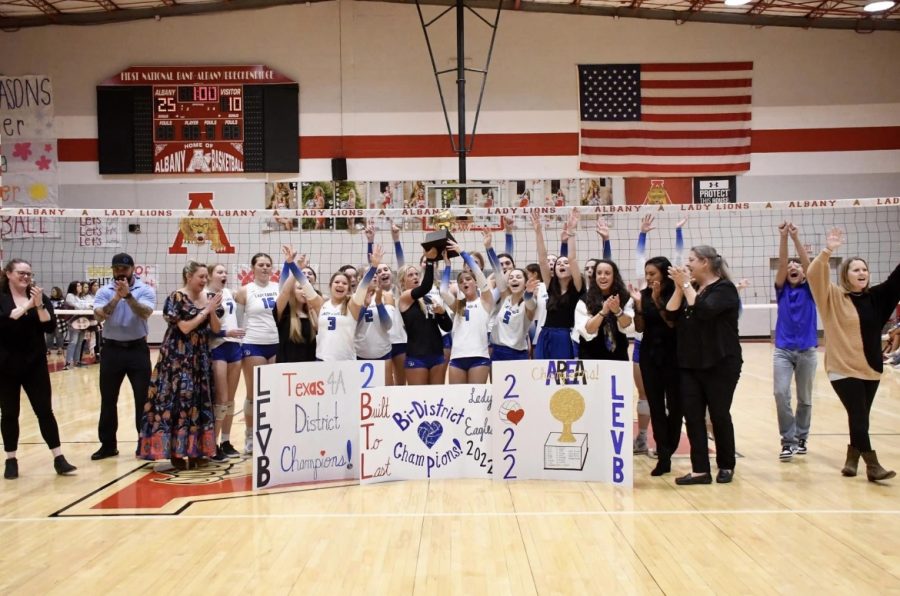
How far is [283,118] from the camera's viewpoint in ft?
60.6

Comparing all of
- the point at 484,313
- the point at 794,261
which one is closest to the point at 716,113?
the point at 794,261

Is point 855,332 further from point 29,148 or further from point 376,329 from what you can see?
point 29,148

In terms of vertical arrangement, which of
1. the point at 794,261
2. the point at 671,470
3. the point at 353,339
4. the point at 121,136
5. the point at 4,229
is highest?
the point at 121,136

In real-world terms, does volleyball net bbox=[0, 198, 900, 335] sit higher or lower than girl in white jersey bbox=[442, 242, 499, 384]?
higher

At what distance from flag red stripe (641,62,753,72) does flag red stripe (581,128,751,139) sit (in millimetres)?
1517

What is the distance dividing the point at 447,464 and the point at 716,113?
1508cm

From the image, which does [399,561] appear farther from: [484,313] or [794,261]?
[794,261]

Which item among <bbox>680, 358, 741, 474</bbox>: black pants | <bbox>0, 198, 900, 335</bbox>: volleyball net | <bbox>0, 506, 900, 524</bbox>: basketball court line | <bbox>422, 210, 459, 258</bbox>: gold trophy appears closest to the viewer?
<bbox>0, 506, 900, 524</bbox>: basketball court line

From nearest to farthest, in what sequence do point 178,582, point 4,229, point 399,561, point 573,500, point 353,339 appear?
point 178,582 → point 399,561 → point 573,500 → point 353,339 → point 4,229

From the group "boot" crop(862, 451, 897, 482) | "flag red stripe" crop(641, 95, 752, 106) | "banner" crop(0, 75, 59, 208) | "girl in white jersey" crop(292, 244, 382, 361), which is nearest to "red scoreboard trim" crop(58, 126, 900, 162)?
"banner" crop(0, 75, 59, 208)

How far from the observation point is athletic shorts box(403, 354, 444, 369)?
23.9 ft

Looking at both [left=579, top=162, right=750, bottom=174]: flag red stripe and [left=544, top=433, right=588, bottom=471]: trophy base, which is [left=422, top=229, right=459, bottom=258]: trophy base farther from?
[left=579, top=162, right=750, bottom=174]: flag red stripe

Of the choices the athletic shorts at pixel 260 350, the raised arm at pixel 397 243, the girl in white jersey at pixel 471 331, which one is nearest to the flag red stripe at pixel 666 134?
the raised arm at pixel 397 243

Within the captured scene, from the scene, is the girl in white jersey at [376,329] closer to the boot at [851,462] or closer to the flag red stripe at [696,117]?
the boot at [851,462]
